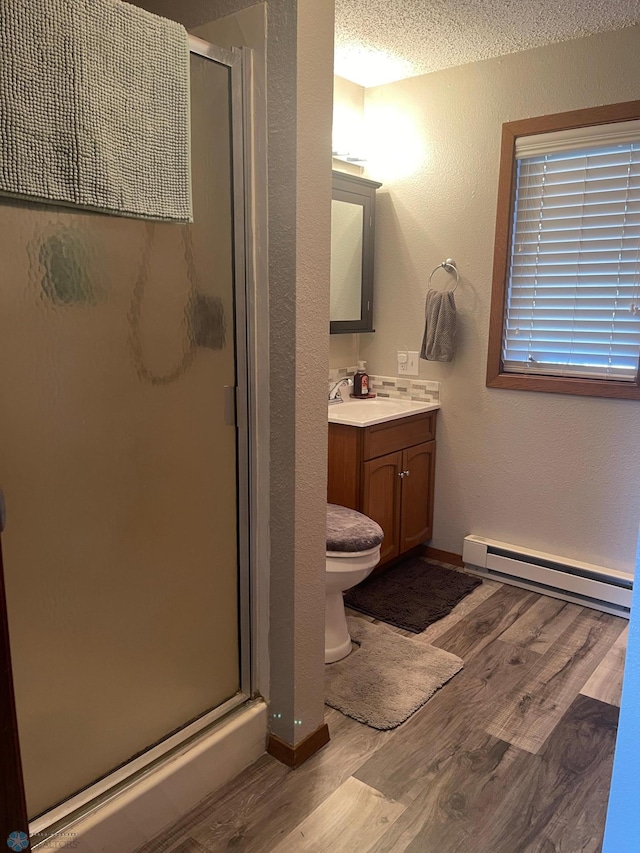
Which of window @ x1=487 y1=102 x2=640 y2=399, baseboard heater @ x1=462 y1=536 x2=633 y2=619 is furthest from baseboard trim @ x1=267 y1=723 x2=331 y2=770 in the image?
window @ x1=487 y1=102 x2=640 y2=399

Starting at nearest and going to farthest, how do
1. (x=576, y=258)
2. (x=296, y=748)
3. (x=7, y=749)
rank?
(x=7, y=749)
(x=296, y=748)
(x=576, y=258)

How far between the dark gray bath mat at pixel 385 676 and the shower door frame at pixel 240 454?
17.3 inches

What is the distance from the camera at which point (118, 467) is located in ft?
4.83

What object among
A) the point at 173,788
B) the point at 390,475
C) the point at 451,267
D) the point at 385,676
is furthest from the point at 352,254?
the point at 173,788

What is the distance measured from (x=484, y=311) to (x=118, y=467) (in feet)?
6.82

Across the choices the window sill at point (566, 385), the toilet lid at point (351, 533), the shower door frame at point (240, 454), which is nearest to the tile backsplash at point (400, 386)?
the window sill at point (566, 385)

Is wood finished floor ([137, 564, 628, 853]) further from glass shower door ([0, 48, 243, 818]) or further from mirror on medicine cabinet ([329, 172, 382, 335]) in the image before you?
mirror on medicine cabinet ([329, 172, 382, 335])

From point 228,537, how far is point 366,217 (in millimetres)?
2023

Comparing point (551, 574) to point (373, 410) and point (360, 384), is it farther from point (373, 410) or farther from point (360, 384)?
point (360, 384)

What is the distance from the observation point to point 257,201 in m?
1.66

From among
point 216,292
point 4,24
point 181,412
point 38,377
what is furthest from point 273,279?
point 4,24

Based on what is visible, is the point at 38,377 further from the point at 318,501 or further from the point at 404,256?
the point at 404,256

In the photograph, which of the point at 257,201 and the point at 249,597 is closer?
the point at 257,201

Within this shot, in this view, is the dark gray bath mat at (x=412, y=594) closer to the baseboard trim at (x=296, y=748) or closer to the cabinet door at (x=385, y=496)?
the cabinet door at (x=385, y=496)
